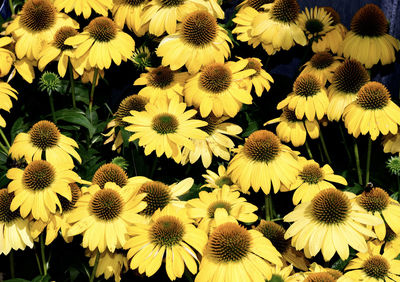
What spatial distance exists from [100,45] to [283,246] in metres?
1.23

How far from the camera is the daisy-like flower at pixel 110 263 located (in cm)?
207

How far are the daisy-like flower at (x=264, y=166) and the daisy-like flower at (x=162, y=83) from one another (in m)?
0.53

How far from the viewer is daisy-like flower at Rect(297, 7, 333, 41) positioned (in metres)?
2.74

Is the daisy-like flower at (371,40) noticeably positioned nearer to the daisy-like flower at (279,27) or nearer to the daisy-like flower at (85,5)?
the daisy-like flower at (279,27)

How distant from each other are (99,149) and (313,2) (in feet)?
4.49

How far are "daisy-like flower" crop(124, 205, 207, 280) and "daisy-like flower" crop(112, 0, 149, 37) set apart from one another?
3.86 feet

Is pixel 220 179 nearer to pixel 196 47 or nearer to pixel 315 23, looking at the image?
pixel 196 47

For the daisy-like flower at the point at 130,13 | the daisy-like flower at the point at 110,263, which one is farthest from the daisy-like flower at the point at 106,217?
the daisy-like flower at the point at 130,13

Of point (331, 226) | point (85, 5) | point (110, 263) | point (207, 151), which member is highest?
point (85, 5)

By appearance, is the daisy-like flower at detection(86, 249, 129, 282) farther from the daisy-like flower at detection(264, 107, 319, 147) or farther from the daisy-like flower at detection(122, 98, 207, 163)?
the daisy-like flower at detection(264, 107, 319, 147)

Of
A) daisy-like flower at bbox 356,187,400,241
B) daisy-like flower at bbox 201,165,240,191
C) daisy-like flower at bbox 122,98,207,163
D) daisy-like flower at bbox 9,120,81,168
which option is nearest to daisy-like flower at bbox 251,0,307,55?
daisy-like flower at bbox 122,98,207,163

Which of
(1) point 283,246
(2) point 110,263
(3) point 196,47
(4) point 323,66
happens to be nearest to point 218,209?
(1) point 283,246

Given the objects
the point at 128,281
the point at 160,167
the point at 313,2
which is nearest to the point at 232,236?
the point at 128,281

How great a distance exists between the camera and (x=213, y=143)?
246 centimetres
